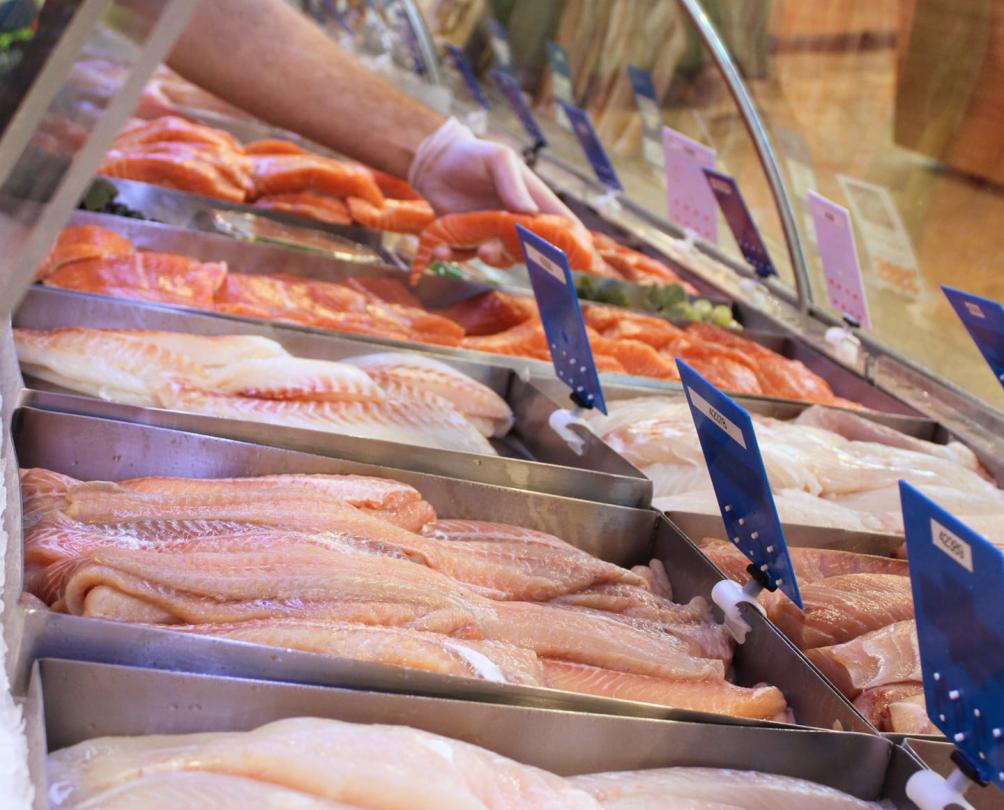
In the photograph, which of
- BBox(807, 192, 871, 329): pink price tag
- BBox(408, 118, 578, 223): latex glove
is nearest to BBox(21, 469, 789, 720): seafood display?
BBox(807, 192, 871, 329): pink price tag

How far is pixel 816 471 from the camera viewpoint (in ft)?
10.6

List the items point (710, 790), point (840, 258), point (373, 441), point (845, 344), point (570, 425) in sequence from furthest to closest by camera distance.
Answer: point (845, 344) < point (840, 258) < point (570, 425) < point (373, 441) < point (710, 790)

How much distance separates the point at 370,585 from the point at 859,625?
1132mm

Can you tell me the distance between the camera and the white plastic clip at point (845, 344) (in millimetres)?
4457

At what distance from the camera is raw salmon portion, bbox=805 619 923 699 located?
7.36 ft

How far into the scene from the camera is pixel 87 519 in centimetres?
209

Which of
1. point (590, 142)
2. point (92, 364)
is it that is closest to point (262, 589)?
point (92, 364)

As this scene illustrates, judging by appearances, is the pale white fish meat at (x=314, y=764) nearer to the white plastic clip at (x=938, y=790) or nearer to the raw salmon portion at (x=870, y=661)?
the white plastic clip at (x=938, y=790)

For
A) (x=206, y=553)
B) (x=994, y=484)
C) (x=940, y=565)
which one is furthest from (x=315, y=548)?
(x=994, y=484)

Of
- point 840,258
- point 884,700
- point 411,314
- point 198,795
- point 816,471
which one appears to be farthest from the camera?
point 840,258

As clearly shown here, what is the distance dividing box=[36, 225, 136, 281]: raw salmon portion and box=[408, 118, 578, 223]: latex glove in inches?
56.4

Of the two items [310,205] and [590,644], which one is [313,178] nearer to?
[310,205]

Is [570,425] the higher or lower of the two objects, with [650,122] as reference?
lower

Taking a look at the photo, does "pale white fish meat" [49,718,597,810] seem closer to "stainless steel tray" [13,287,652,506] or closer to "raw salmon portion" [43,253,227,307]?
"stainless steel tray" [13,287,652,506]
